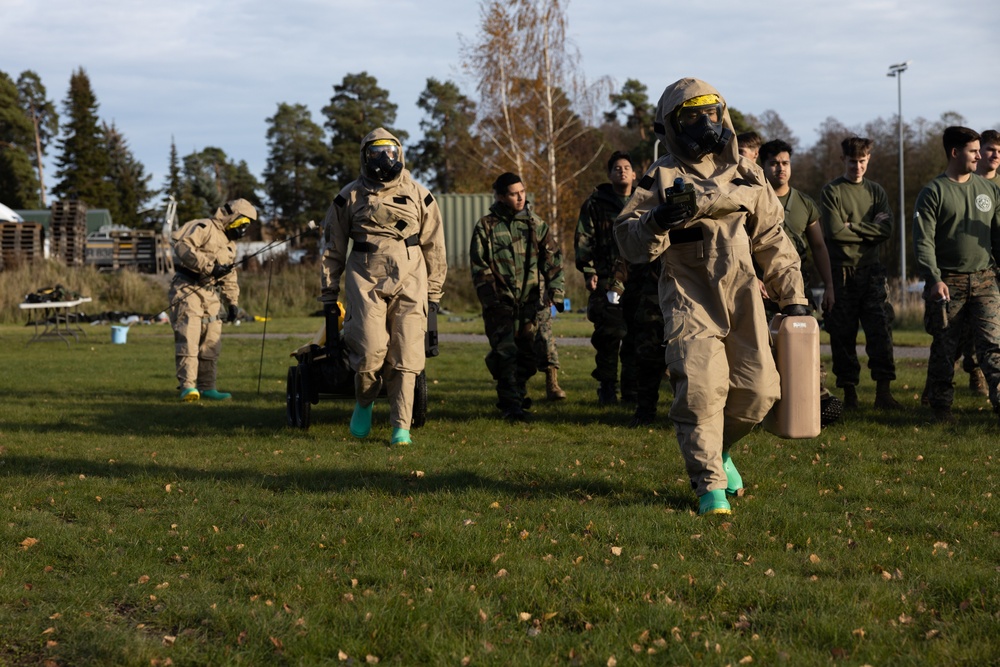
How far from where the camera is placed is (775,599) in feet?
14.3

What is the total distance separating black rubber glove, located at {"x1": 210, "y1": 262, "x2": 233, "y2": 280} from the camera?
41.9 ft

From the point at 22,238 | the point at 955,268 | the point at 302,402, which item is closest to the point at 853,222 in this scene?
the point at 955,268

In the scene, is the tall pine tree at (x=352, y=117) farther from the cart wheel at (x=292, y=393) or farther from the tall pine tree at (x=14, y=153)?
the cart wheel at (x=292, y=393)

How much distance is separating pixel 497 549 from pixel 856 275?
20.0 ft

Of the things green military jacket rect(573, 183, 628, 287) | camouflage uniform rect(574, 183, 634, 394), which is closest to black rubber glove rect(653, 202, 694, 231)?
camouflage uniform rect(574, 183, 634, 394)

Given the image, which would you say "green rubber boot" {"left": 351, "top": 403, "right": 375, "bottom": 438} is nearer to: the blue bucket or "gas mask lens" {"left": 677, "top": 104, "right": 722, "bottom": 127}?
"gas mask lens" {"left": 677, "top": 104, "right": 722, "bottom": 127}

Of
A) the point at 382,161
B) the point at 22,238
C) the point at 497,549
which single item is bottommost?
the point at 497,549

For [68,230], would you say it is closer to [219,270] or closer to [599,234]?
[219,270]

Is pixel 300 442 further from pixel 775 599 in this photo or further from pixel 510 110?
pixel 510 110

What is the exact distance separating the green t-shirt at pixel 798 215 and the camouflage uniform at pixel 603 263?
1741 millimetres

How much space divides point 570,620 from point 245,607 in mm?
1370

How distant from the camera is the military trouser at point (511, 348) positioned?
9.84m

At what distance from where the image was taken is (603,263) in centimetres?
1053

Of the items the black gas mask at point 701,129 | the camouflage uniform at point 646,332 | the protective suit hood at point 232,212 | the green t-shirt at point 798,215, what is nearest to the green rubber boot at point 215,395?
the protective suit hood at point 232,212
